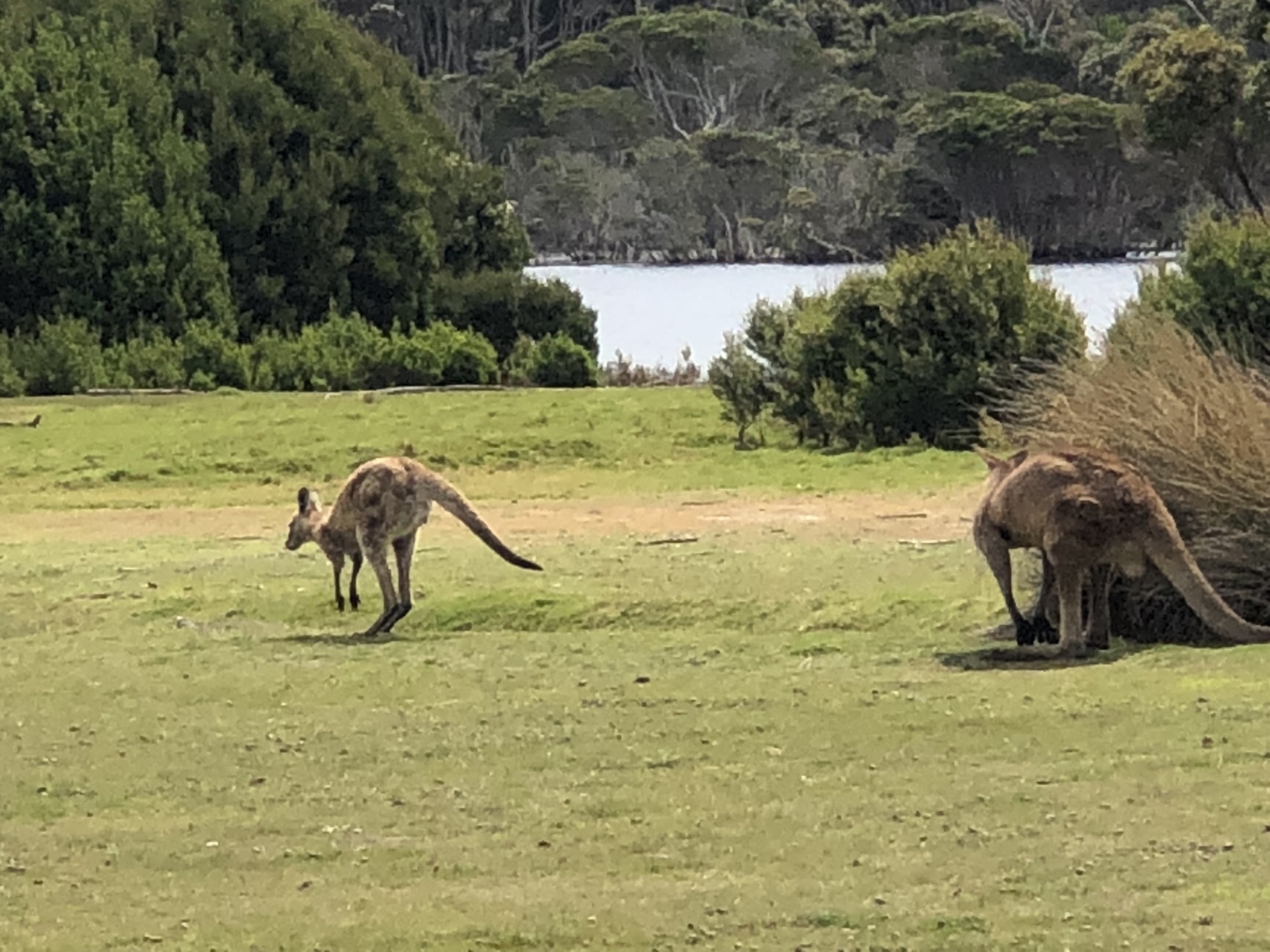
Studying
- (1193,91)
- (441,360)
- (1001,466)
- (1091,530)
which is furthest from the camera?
(441,360)

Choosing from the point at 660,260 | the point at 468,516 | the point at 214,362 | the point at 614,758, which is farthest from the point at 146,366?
the point at 660,260

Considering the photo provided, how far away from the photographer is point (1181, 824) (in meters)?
7.40

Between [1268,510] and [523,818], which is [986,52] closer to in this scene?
[1268,510]

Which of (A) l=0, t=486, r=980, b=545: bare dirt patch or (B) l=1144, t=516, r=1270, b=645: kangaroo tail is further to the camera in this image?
(A) l=0, t=486, r=980, b=545: bare dirt patch

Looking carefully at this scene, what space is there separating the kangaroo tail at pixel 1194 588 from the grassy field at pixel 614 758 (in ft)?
0.88

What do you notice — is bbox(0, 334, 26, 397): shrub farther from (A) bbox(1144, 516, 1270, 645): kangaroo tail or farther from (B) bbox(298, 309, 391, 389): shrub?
(A) bbox(1144, 516, 1270, 645): kangaroo tail

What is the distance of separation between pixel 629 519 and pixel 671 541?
2.56 meters

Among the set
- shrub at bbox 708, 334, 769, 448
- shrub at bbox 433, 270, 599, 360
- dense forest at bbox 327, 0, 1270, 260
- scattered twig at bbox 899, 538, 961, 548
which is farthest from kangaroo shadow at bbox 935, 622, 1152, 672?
dense forest at bbox 327, 0, 1270, 260

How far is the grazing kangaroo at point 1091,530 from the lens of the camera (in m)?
11.3

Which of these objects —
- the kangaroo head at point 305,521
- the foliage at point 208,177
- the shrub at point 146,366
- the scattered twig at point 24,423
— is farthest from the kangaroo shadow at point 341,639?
the foliage at point 208,177

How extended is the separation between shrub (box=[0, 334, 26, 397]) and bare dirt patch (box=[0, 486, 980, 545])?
486 inches

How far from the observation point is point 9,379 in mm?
35094

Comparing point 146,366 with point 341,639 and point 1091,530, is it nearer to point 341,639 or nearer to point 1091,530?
point 341,639

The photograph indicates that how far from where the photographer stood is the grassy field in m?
6.61
